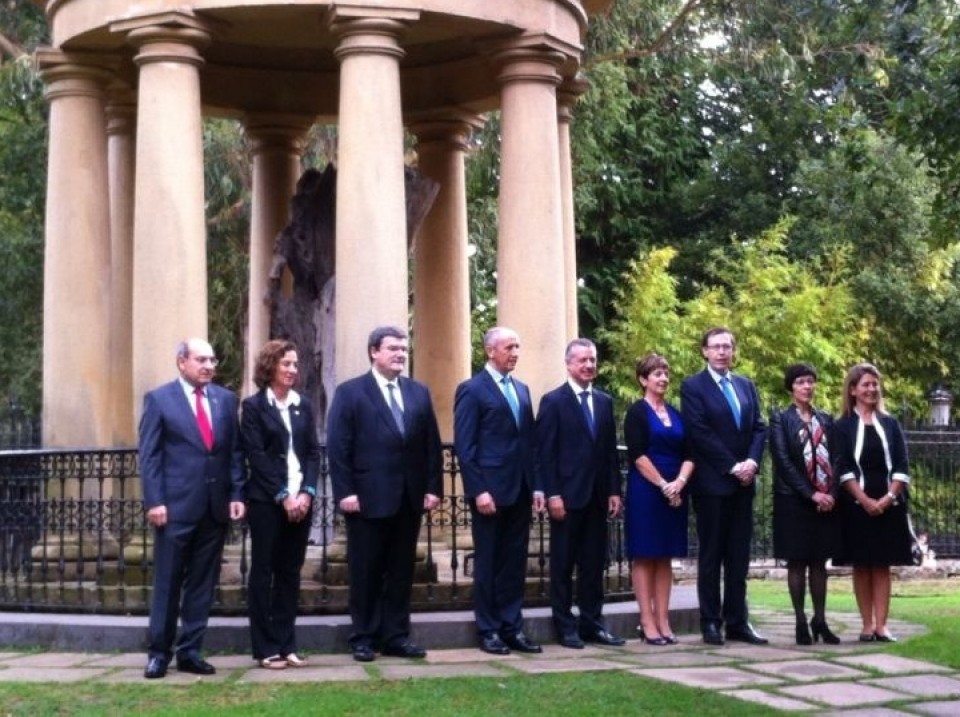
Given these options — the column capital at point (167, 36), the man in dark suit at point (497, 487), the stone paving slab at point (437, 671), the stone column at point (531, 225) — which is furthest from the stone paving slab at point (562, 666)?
the column capital at point (167, 36)

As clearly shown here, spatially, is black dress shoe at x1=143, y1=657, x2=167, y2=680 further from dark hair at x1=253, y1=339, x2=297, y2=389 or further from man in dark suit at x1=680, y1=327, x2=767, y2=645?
man in dark suit at x1=680, y1=327, x2=767, y2=645

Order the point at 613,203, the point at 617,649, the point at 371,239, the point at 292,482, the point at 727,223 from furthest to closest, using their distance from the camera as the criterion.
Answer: the point at 727,223
the point at 613,203
the point at 371,239
the point at 617,649
the point at 292,482

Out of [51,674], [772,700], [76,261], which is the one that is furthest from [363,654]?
[76,261]

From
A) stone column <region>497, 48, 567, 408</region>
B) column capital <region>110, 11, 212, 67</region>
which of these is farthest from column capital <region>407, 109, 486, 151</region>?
A: column capital <region>110, 11, 212, 67</region>

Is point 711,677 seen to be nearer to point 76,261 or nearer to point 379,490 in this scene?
point 379,490

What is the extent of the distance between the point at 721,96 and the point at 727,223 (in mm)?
3790

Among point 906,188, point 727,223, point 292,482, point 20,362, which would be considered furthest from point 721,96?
point 292,482

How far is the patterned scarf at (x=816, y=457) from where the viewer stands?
37.4ft

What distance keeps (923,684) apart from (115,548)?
671cm

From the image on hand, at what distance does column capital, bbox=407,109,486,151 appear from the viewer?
16.4 m

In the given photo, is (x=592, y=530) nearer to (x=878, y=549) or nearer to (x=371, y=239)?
(x=878, y=549)

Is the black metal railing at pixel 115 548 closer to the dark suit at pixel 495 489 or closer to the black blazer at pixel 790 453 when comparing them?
the dark suit at pixel 495 489

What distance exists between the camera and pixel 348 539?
10.8 metres

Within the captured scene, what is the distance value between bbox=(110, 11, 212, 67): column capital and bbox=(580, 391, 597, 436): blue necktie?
434 centimetres
